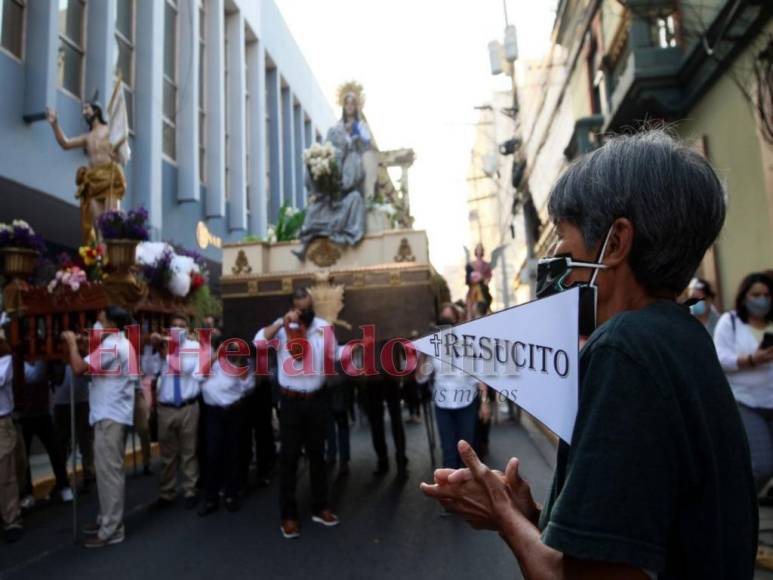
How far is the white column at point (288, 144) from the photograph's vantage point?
2555 cm

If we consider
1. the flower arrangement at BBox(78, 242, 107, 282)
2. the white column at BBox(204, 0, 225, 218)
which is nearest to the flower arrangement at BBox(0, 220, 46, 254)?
the flower arrangement at BBox(78, 242, 107, 282)

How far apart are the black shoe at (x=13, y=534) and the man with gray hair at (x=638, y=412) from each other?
5243 mm

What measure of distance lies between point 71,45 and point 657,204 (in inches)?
520

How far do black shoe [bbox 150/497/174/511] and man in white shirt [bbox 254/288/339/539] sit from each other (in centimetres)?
177

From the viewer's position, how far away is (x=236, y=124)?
19.7 m

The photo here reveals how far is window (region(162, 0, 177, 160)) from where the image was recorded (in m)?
15.9

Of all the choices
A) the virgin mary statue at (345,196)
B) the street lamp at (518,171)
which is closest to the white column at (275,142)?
the street lamp at (518,171)

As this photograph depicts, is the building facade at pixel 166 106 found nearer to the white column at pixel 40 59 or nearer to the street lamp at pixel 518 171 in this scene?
the white column at pixel 40 59

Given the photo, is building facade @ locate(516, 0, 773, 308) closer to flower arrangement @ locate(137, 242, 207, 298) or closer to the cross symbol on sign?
the cross symbol on sign

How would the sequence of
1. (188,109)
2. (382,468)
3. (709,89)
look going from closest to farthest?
(382,468)
(709,89)
(188,109)

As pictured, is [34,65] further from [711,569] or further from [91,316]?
[711,569]

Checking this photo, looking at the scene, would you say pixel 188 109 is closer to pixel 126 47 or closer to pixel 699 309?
pixel 126 47

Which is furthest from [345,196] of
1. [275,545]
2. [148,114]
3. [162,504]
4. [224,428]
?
[148,114]

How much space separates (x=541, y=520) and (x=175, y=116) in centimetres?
1696
